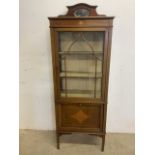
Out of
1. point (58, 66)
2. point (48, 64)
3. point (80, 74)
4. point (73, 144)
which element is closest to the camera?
point (58, 66)

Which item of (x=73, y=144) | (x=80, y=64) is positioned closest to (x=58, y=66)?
(x=80, y=64)

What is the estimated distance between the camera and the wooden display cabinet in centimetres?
223

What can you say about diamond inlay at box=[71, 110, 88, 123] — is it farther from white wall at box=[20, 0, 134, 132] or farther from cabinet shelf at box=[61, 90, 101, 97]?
white wall at box=[20, 0, 134, 132]

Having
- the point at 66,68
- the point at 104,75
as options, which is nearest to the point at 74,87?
the point at 66,68

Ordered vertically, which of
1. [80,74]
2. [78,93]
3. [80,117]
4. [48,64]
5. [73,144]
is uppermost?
[48,64]

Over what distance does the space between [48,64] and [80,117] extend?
0.82 meters

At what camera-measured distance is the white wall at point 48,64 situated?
2.55 m

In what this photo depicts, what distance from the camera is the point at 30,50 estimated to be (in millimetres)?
2717

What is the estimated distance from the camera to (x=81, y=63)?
93.3 inches

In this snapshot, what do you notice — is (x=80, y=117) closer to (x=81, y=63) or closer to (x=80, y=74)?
(x=80, y=74)

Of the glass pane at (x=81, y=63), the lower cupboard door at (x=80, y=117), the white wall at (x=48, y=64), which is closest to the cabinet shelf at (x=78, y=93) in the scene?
the glass pane at (x=81, y=63)
